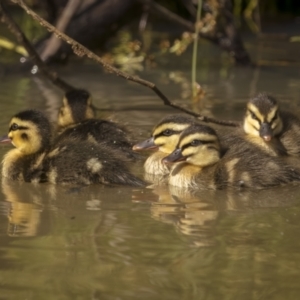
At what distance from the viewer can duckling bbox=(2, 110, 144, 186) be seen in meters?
4.71

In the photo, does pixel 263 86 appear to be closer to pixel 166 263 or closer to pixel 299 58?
pixel 299 58

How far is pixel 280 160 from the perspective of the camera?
482 cm

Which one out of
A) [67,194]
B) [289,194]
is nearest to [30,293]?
[67,194]

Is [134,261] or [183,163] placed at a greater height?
[183,163]

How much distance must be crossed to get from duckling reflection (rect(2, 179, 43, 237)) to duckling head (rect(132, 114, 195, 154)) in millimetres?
709

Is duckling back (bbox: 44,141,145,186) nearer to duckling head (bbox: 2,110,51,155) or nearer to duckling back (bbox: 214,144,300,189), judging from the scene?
duckling head (bbox: 2,110,51,155)

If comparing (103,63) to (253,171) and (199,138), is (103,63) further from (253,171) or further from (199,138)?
(253,171)

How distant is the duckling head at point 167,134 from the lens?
5148 mm

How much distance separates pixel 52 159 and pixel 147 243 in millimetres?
1248

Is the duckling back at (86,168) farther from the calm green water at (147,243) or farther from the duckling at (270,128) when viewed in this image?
the duckling at (270,128)

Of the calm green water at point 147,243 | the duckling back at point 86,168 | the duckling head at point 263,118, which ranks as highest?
the duckling head at point 263,118


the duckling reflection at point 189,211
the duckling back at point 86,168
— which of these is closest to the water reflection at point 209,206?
the duckling reflection at point 189,211

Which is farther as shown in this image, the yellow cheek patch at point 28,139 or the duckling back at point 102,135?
the duckling back at point 102,135

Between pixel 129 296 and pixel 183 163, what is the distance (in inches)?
72.4
